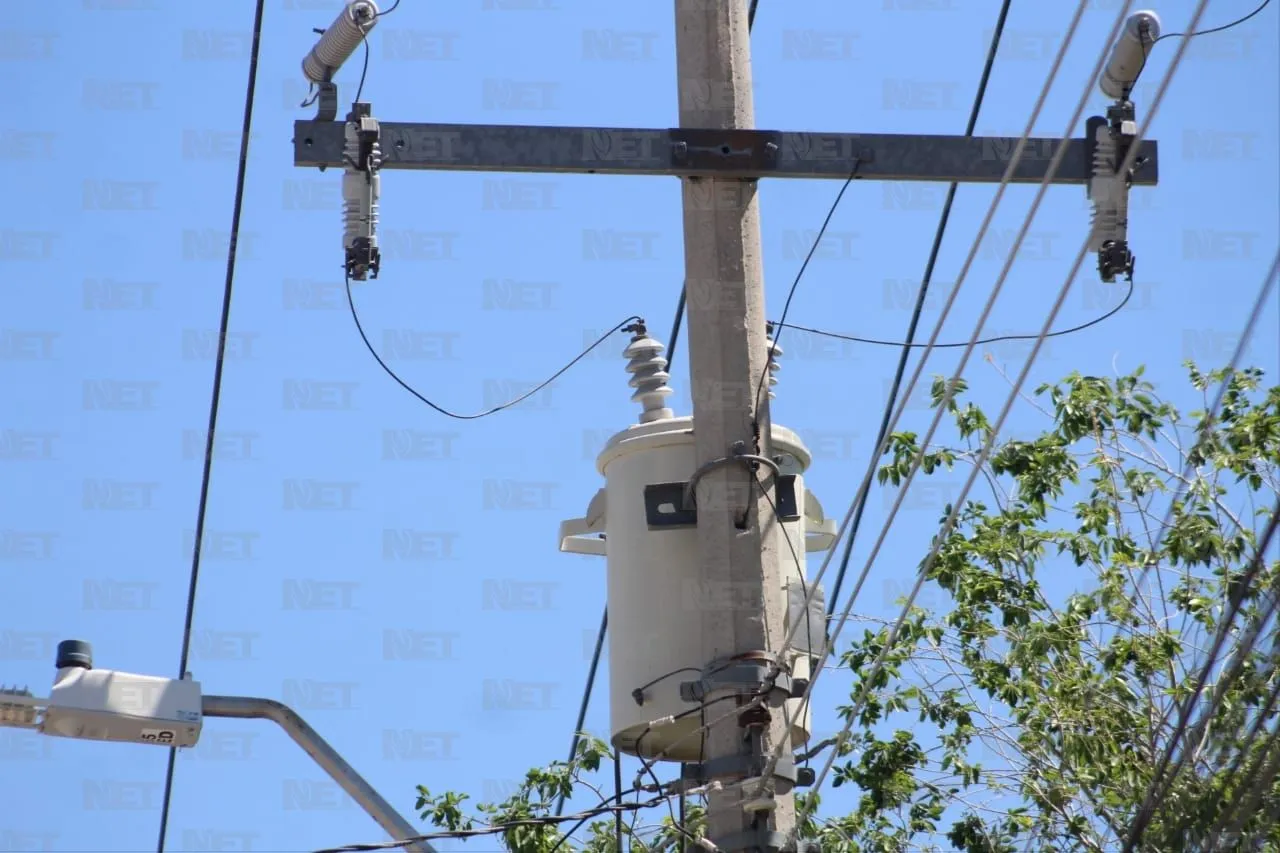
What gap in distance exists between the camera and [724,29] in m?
7.74

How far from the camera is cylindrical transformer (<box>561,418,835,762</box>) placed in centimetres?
740

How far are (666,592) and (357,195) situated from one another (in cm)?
176

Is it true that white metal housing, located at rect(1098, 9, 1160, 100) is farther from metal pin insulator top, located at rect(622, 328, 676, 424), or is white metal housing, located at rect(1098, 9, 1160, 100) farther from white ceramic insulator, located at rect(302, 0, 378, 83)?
white ceramic insulator, located at rect(302, 0, 378, 83)

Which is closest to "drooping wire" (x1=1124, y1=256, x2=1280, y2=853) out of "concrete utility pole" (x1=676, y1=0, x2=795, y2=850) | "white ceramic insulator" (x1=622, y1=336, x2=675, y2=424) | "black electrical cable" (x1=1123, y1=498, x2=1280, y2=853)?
"black electrical cable" (x1=1123, y1=498, x2=1280, y2=853)

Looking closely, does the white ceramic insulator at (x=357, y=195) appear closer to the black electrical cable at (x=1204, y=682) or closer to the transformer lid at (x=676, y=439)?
the transformer lid at (x=676, y=439)

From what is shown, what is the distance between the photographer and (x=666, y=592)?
7.54 m

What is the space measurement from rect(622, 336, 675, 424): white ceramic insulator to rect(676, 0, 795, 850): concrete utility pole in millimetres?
710

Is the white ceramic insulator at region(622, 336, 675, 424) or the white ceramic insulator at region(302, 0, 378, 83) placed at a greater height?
the white ceramic insulator at region(302, 0, 378, 83)

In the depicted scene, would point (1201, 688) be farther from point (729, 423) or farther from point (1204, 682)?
point (729, 423)

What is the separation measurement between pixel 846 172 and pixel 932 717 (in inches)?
192

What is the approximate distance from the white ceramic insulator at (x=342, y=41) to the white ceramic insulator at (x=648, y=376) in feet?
5.03

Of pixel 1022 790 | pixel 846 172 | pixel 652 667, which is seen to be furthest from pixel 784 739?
pixel 1022 790

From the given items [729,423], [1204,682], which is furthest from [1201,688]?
[729,423]

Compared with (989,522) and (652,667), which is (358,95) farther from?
(989,522)
